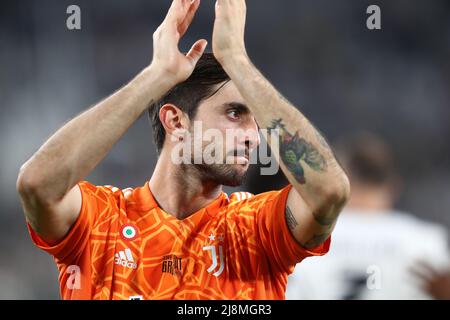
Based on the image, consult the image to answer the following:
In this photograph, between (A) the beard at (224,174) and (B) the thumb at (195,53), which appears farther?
(A) the beard at (224,174)

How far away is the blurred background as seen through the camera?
812 centimetres

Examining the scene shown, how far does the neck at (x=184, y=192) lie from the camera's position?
3543 millimetres

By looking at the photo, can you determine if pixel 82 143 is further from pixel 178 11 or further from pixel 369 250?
pixel 369 250

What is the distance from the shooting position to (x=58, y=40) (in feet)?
28.0

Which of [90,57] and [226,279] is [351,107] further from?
[226,279]

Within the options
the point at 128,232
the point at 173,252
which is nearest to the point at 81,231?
the point at 128,232

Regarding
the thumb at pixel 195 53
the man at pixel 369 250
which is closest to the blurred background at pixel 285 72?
the man at pixel 369 250

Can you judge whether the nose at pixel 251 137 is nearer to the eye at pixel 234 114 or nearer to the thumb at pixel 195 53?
the eye at pixel 234 114

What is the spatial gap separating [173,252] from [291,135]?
0.80 meters

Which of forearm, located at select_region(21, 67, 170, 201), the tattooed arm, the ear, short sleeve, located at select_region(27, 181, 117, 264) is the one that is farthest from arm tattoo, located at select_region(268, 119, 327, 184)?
short sleeve, located at select_region(27, 181, 117, 264)

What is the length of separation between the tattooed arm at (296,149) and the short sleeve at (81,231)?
88cm

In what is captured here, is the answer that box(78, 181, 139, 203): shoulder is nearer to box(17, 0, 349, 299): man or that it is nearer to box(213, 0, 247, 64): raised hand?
box(17, 0, 349, 299): man

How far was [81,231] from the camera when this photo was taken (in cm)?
321

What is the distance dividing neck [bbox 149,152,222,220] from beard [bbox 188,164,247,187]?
0.07 m
